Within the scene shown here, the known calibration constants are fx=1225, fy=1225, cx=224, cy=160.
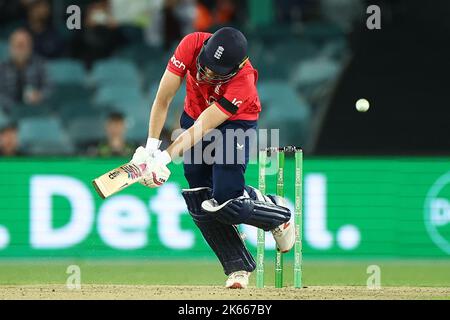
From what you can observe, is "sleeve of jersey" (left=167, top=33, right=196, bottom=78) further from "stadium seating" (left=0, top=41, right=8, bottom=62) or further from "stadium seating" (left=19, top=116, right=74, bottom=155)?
"stadium seating" (left=0, top=41, right=8, bottom=62)

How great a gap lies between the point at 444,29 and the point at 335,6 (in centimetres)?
234

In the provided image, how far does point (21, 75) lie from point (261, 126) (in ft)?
10.4

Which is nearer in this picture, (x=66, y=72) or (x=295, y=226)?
(x=295, y=226)

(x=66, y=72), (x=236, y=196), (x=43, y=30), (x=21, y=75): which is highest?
(x=43, y=30)

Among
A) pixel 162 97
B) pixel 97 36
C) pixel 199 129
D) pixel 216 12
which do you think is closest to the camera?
pixel 199 129

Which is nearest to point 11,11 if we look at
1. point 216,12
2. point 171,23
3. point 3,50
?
point 3,50

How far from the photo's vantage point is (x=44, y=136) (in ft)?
50.9

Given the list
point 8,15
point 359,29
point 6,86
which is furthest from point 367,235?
point 8,15

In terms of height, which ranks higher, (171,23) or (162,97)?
(171,23)

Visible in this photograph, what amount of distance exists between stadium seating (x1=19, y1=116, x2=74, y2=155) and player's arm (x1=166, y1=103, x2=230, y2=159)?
21.6 ft

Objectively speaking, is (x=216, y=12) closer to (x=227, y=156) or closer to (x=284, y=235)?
(x=284, y=235)

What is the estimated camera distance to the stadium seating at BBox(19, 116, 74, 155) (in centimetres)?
1529

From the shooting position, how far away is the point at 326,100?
15.1 m

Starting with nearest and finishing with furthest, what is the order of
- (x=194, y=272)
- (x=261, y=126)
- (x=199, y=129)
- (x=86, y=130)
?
(x=199, y=129)
(x=194, y=272)
(x=261, y=126)
(x=86, y=130)
